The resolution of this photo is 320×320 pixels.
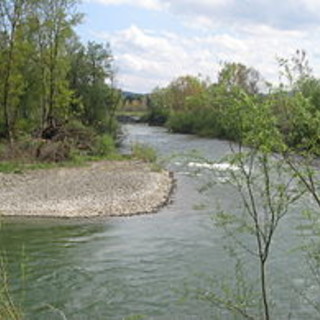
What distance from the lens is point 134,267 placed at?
13867 millimetres

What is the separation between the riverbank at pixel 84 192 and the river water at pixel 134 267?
1447mm

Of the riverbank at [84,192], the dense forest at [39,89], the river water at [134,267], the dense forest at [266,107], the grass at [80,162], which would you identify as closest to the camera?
the dense forest at [266,107]

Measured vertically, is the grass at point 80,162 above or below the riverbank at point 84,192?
above

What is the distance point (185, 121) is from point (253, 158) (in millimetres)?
74135

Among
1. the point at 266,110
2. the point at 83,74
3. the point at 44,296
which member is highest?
the point at 83,74

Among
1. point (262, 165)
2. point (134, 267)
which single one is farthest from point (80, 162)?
point (262, 165)

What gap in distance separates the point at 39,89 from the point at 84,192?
19.6 m

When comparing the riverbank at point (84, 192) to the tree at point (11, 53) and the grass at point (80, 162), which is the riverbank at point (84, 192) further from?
the tree at point (11, 53)

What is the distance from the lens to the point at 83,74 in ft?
174

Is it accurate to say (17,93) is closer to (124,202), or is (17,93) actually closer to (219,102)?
(124,202)

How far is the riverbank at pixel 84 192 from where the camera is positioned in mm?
21938

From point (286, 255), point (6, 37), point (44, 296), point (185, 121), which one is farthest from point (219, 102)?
point (185, 121)

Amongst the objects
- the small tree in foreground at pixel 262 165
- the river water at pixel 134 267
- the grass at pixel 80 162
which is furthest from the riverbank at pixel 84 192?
the small tree in foreground at pixel 262 165

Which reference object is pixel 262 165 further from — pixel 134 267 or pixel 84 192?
pixel 84 192
